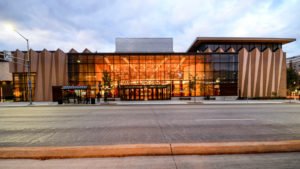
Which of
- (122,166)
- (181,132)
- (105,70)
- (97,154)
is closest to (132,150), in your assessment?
(122,166)

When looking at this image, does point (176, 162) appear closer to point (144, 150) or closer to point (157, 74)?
point (144, 150)

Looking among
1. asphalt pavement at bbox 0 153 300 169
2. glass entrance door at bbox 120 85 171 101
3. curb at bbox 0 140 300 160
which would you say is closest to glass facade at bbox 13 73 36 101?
glass entrance door at bbox 120 85 171 101

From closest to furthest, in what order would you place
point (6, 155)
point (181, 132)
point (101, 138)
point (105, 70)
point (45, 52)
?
1. point (6, 155)
2. point (101, 138)
3. point (181, 132)
4. point (45, 52)
5. point (105, 70)

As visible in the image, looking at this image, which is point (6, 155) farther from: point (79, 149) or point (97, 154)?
point (97, 154)

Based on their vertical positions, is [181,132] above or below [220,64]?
below

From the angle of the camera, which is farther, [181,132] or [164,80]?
[164,80]

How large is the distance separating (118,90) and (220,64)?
23.9 meters

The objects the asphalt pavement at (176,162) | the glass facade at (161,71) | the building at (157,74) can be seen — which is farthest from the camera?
the glass facade at (161,71)

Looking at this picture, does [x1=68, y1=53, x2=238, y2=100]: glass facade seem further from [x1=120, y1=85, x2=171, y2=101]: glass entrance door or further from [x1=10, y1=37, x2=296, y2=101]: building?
[x1=120, y1=85, x2=171, y2=101]: glass entrance door

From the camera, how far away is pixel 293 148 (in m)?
3.97

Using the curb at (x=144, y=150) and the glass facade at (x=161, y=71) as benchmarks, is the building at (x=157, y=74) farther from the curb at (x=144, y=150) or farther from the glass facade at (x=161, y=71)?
the curb at (x=144, y=150)

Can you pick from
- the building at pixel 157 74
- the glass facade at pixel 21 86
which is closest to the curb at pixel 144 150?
the building at pixel 157 74

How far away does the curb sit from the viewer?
12.4ft

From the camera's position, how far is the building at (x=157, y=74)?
22734mm
